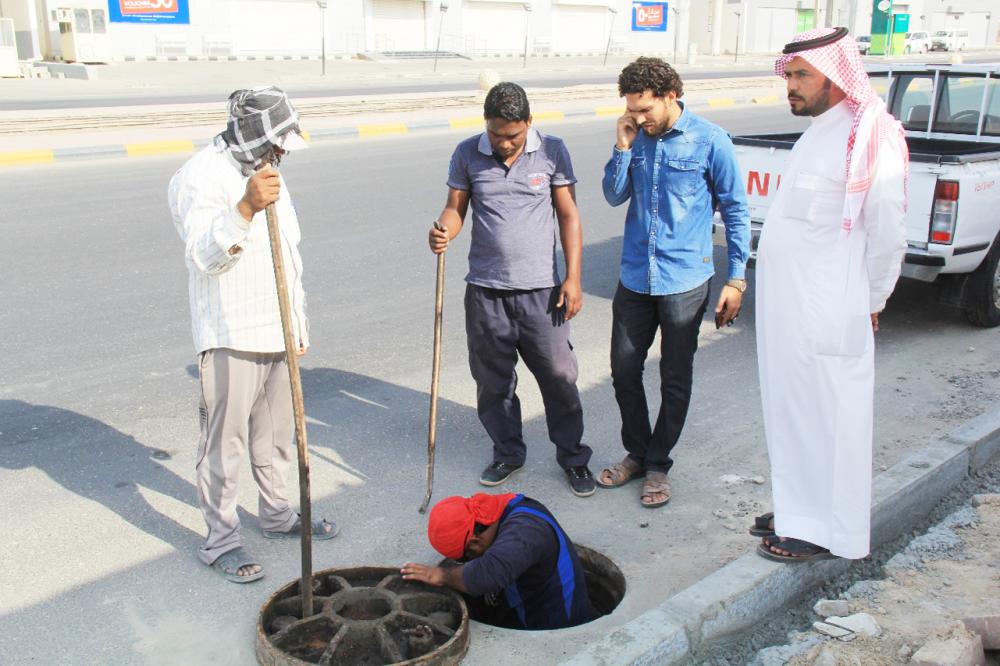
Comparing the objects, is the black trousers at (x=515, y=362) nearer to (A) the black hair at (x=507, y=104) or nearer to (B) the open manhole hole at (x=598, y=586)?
(B) the open manhole hole at (x=598, y=586)

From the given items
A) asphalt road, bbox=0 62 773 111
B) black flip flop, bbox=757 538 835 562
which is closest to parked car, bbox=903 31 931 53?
asphalt road, bbox=0 62 773 111

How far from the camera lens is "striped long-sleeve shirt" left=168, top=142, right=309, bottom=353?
3432mm

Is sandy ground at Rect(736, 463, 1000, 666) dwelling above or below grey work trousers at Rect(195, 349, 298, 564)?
below

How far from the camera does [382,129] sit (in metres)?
18.0

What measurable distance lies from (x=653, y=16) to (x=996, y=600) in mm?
57164

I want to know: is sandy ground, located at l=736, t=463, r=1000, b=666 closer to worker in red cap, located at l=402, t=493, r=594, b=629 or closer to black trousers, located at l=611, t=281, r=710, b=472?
worker in red cap, located at l=402, t=493, r=594, b=629

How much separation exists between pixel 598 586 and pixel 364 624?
3.62 ft

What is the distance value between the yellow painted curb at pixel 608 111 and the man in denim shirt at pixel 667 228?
58.3 feet

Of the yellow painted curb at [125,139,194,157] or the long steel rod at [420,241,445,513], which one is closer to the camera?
the long steel rod at [420,241,445,513]

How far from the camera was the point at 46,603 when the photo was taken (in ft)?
11.9

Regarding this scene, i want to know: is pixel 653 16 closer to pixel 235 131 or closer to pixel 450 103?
pixel 450 103

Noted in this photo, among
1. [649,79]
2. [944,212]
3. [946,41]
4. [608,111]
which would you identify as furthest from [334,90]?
[946,41]

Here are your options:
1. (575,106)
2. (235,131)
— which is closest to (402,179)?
(235,131)

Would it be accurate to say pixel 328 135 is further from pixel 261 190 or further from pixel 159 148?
pixel 261 190
